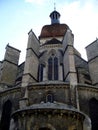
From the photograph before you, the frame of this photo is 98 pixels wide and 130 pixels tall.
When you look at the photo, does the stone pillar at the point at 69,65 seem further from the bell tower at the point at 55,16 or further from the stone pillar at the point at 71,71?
the bell tower at the point at 55,16

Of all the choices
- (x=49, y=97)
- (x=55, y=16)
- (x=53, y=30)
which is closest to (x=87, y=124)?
(x=49, y=97)

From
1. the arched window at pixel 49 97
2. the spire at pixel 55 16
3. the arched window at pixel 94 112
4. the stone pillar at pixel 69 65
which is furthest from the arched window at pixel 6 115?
the spire at pixel 55 16

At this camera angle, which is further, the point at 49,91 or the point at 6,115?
the point at 6,115

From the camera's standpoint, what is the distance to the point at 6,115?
16141 mm

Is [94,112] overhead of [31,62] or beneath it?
beneath

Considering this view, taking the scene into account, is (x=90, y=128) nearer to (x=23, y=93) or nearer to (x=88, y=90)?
(x=88, y=90)

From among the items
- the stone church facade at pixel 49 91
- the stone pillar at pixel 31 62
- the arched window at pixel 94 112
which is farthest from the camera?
the stone pillar at pixel 31 62

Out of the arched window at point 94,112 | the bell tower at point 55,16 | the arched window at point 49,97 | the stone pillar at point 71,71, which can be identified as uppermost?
the bell tower at point 55,16

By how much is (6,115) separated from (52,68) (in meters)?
7.26

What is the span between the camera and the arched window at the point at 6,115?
1561 centimetres

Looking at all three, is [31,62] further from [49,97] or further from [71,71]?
[49,97]

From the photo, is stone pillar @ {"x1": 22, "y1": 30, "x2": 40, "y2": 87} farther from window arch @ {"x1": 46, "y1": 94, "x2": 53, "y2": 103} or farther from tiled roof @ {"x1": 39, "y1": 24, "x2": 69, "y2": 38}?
tiled roof @ {"x1": 39, "y1": 24, "x2": 69, "y2": 38}

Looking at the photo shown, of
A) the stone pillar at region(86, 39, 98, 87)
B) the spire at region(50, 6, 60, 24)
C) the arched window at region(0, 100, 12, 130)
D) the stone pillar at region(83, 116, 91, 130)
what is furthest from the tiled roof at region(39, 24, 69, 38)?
the stone pillar at region(83, 116, 91, 130)

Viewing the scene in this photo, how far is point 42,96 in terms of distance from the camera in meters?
15.4
